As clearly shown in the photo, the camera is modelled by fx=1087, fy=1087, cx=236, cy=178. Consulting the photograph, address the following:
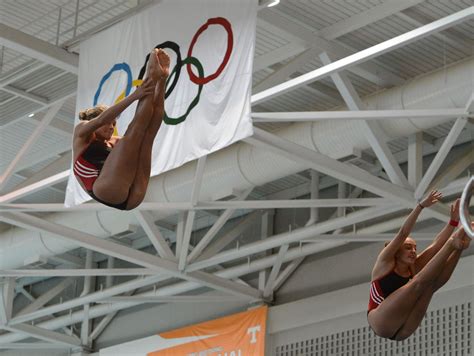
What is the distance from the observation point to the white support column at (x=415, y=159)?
57.2 ft

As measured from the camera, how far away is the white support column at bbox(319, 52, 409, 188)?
16.2m

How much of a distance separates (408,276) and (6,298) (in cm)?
1614

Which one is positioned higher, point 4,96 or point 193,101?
point 4,96

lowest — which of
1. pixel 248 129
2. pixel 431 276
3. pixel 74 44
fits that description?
pixel 431 276

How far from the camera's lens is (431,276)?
10.9 metres

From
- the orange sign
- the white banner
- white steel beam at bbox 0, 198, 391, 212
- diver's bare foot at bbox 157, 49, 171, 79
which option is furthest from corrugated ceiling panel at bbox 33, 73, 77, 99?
diver's bare foot at bbox 157, 49, 171, 79

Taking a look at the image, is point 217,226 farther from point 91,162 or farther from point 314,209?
point 91,162

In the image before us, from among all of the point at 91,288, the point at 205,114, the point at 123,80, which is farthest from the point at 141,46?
the point at 91,288

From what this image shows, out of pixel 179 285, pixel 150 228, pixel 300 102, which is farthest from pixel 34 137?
pixel 179 285

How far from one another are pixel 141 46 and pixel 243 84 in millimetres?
2268

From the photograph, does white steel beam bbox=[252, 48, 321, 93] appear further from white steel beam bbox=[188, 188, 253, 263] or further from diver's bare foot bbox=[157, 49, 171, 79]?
diver's bare foot bbox=[157, 49, 171, 79]

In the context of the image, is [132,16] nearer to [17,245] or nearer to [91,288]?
[17,245]

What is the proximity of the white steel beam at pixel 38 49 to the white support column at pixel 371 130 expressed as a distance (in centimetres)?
391

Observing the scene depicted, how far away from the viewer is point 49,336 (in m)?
26.7
